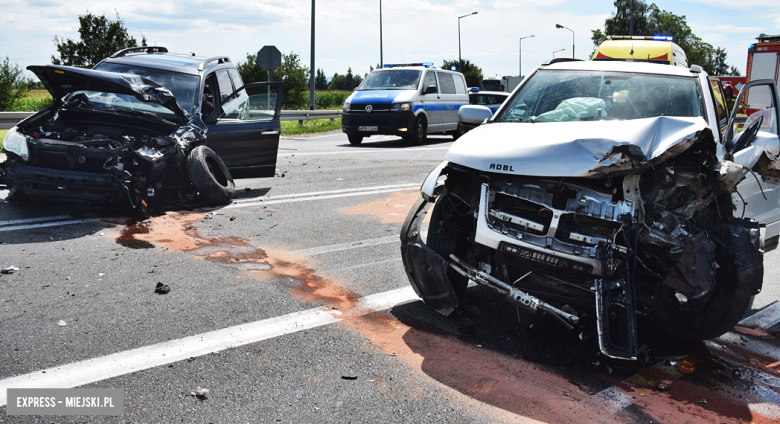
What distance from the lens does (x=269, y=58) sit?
20.5 metres

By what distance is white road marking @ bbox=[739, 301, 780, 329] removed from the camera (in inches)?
184

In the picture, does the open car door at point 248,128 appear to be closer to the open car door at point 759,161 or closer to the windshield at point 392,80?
the open car door at point 759,161

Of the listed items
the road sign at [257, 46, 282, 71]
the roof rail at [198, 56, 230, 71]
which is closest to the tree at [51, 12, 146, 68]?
the road sign at [257, 46, 282, 71]

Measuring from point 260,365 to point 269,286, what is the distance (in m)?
1.45

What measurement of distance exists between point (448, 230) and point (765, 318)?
2692mm

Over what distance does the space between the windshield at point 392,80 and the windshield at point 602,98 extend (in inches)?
477

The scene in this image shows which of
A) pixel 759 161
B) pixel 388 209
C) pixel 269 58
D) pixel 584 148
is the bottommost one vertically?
pixel 388 209

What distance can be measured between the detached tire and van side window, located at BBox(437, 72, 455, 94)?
11329mm

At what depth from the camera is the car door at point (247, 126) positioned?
867cm

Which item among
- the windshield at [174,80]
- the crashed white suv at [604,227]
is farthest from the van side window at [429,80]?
the crashed white suv at [604,227]

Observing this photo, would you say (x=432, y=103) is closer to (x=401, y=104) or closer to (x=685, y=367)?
(x=401, y=104)

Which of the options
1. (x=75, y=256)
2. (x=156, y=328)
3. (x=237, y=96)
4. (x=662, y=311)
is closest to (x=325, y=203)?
(x=237, y=96)

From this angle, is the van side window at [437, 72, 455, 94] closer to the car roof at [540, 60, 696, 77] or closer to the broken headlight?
the car roof at [540, 60, 696, 77]

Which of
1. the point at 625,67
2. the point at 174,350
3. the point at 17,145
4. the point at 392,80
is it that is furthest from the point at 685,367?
the point at 392,80
